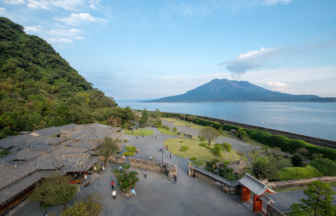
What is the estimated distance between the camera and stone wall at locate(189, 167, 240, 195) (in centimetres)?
1456

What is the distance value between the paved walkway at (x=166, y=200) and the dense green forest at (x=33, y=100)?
94.1ft

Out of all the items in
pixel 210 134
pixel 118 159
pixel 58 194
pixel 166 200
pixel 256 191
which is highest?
pixel 256 191

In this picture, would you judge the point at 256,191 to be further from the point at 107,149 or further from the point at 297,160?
the point at 107,149

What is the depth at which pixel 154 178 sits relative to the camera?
18.2 meters

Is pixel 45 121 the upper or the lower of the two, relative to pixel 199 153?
upper

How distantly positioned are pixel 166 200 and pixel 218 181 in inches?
252

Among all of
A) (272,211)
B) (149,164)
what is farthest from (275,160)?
(149,164)

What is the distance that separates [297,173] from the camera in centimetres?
1808

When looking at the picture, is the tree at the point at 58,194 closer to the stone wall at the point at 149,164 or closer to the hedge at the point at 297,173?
the stone wall at the point at 149,164

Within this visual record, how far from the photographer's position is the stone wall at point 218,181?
1456 centimetres

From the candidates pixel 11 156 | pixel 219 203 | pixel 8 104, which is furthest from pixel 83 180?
pixel 8 104

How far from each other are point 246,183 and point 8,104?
55.8 m

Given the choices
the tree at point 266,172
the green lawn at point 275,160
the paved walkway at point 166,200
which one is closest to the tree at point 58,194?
the paved walkway at point 166,200

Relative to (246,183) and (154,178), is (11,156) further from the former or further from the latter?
(246,183)
